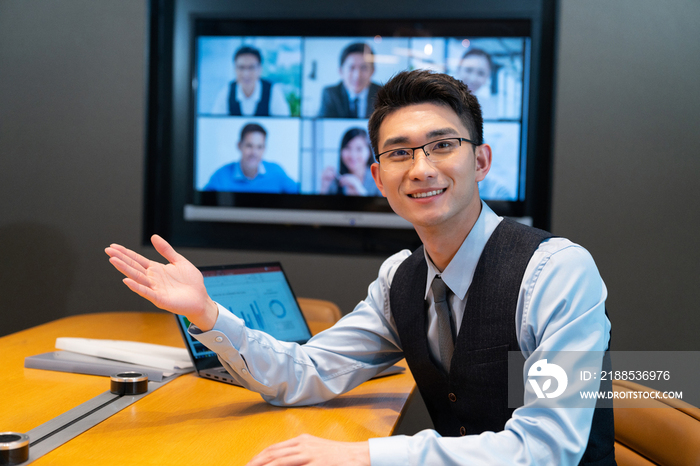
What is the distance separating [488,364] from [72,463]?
816 millimetres

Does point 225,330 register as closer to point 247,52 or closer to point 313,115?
point 313,115

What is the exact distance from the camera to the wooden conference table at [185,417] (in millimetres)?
1056

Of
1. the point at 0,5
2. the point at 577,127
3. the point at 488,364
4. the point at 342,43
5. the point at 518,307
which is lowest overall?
the point at 488,364

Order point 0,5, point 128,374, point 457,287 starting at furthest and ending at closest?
point 0,5, point 128,374, point 457,287

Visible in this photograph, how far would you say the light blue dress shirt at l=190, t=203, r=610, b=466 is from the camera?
99 centimetres

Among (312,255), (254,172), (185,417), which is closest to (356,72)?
(254,172)

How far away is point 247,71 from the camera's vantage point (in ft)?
11.2

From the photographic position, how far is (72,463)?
0.99m

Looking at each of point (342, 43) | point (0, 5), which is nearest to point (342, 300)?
point (342, 43)

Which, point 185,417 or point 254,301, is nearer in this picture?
point 185,417

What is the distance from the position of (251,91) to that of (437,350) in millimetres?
2489

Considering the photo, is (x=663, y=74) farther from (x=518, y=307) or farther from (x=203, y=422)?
(x=203, y=422)

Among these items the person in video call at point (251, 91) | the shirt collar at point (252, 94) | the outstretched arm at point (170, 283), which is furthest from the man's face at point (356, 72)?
the outstretched arm at point (170, 283)

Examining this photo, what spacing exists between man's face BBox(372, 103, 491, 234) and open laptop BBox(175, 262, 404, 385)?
58cm
